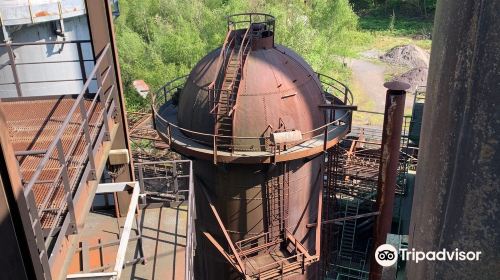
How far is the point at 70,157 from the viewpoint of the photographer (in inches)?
208

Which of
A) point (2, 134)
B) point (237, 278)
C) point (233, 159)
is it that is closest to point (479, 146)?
point (2, 134)

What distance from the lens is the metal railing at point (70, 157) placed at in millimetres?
3482

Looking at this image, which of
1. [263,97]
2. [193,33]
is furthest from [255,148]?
[193,33]

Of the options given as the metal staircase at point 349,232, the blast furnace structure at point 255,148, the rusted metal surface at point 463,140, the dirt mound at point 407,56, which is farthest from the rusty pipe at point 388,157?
the dirt mound at point 407,56

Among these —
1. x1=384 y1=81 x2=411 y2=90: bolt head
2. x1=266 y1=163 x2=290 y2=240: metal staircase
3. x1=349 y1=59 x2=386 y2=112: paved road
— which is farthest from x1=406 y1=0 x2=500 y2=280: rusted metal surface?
x1=349 y1=59 x2=386 y2=112: paved road

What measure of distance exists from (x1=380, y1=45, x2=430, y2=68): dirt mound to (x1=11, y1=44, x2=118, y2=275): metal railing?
38846mm

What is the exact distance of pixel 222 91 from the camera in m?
10.8

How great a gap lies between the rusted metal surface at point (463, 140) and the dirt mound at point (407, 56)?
42385mm

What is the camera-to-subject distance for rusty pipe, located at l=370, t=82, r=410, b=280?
10.6 metres

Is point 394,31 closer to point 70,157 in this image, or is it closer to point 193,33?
point 193,33

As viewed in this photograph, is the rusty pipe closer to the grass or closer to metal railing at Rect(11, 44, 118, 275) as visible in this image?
metal railing at Rect(11, 44, 118, 275)

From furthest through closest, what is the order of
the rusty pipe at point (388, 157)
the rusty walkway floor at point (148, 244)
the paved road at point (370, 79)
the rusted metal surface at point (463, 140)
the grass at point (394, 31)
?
1. the grass at point (394, 31)
2. the paved road at point (370, 79)
3. the rusty pipe at point (388, 157)
4. the rusty walkway floor at point (148, 244)
5. the rusted metal surface at point (463, 140)

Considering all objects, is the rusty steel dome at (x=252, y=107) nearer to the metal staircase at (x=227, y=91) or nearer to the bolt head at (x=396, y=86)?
the metal staircase at (x=227, y=91)

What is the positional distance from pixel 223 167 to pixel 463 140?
9838 mm
